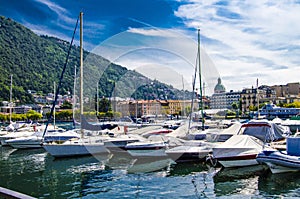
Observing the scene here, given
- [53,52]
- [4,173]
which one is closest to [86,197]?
[4,173]

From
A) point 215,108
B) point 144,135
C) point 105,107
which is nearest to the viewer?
point 144,135

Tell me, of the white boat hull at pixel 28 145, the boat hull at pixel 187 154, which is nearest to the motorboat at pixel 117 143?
the boat hull at pixel 187 154

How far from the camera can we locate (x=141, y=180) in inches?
572

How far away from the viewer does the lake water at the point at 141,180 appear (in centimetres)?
1242

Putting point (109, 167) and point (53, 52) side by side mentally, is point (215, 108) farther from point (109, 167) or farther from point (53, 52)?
point (53, 52)

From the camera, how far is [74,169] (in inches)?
706

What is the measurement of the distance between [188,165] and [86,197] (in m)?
7.57

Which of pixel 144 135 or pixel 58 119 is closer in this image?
pixel 144 135

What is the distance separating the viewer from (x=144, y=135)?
25219 millimetres

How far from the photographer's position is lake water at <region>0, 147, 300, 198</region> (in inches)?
489

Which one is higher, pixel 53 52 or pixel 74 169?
pixel 53 52

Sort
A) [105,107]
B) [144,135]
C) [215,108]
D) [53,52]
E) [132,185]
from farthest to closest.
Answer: [53,52]
[105,107]
[215,108]
[144,135]
[132,185]

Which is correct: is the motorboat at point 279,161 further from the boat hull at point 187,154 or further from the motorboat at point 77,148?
the motorboat at point 77,148

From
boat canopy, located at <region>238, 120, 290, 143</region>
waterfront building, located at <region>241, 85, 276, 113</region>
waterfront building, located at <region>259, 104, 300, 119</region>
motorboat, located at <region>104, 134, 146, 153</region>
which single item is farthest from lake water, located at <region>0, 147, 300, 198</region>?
waterfront building, located at <region>241, 85, 276, 113</region>
